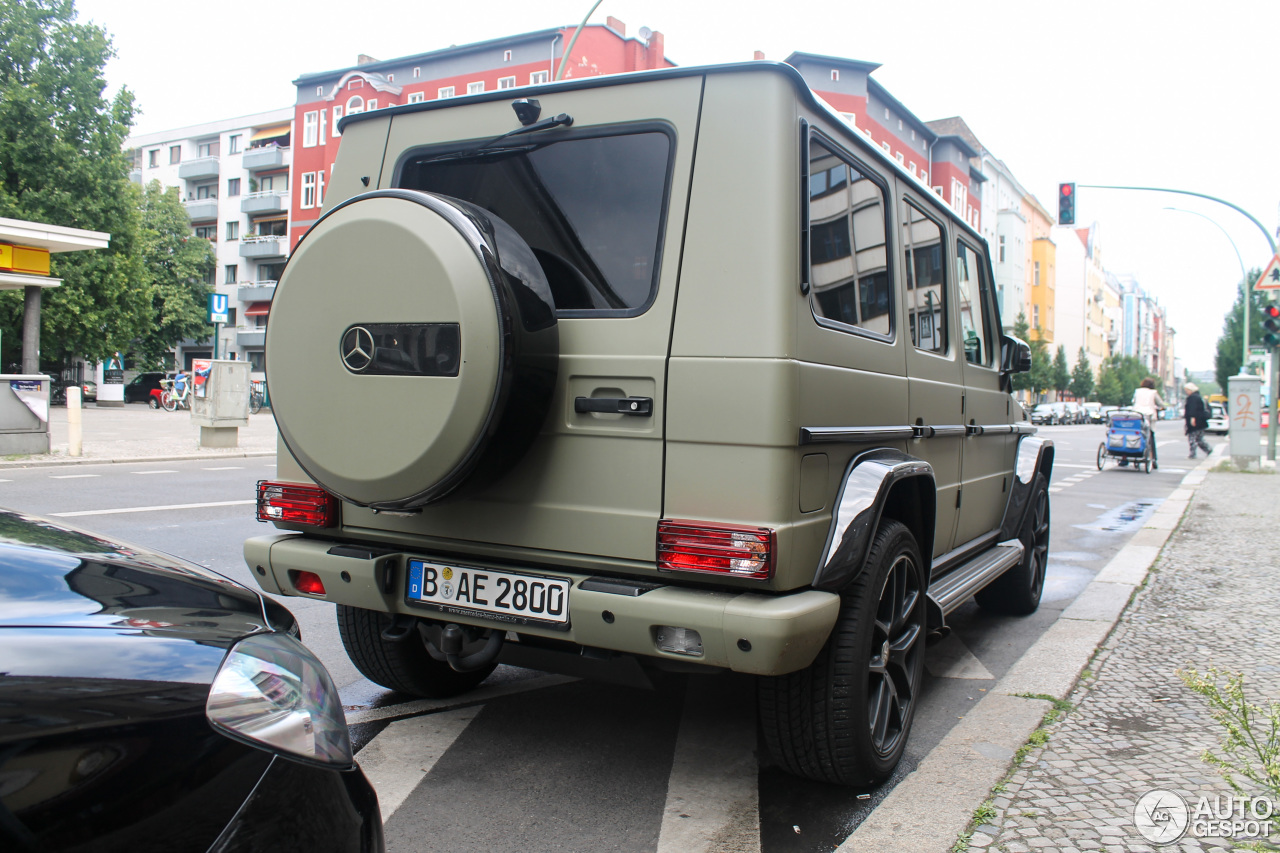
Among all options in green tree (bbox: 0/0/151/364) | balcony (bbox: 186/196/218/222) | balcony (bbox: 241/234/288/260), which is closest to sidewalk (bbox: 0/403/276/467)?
green tree (bbox: 0/0/151/364)

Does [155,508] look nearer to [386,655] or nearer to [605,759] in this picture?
[386,655]

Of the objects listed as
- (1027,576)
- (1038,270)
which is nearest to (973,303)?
(1027,576)

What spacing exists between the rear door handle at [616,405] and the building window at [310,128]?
50399mm

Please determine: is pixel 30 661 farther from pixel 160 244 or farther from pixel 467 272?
pixel 160 244

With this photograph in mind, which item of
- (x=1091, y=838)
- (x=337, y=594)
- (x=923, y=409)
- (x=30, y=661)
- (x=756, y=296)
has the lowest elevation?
(x=1091, y=838)

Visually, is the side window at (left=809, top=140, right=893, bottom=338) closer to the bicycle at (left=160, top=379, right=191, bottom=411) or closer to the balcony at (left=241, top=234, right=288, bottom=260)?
the bicycle at (left=160, top=379, right=191, bottom=411)

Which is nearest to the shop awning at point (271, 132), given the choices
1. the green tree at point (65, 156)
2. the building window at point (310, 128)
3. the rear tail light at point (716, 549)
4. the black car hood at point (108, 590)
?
the building window at point (310, 128)

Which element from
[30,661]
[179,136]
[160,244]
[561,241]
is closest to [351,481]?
[561,241]

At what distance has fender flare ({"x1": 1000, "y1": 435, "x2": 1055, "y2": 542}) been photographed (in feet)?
17.5

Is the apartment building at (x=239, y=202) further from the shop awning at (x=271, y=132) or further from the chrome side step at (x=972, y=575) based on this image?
the chrome side step at (x=972, y=575)

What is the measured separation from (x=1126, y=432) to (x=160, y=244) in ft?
179

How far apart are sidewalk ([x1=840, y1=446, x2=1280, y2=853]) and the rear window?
1755 millimetres

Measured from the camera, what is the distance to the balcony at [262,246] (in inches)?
2384

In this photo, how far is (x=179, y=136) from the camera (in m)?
68.4
